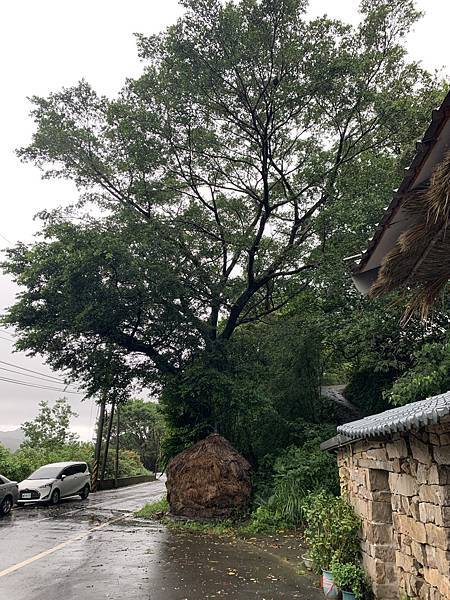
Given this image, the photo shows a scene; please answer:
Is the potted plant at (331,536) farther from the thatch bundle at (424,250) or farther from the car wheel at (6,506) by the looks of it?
the car wheel at (6,506)

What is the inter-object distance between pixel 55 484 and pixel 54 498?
1.59ft

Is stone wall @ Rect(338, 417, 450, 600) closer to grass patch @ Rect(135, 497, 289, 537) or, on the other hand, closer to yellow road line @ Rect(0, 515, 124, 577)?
grass patch @ Rect(135, 497, 289, 537)

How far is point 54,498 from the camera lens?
16.7 metres

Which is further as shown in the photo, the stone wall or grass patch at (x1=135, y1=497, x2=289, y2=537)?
grass patch at (x1=135, y1=497, x2=289, y2=537)

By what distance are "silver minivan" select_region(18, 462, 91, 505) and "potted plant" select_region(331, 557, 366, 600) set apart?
43.7ft

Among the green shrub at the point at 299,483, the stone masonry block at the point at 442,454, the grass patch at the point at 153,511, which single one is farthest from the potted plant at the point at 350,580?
the grass patch at the point at 153,511

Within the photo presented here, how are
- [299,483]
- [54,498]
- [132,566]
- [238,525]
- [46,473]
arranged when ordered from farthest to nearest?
[46,473] → [54,498] → [238,525] → [299,483] → [132,566]

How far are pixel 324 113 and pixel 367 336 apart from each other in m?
7.13

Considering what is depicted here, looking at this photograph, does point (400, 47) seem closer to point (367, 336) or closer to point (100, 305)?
point (367, 336)

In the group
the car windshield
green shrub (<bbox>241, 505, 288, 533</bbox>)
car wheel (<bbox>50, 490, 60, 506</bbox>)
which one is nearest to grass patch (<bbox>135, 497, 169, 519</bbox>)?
green shrub (<bbox>241, 505, 288, 533</bbox>)

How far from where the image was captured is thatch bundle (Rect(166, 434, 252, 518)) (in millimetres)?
12570

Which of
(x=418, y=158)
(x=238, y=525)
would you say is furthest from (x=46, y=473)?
(x=418, y=158)

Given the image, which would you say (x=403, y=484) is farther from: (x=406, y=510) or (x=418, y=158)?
(x=418, y=158)

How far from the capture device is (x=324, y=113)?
1430 cm
